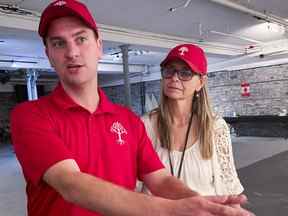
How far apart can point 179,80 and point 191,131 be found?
0.92 feet

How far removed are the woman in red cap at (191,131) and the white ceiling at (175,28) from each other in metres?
3.50

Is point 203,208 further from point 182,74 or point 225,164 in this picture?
point 182,74

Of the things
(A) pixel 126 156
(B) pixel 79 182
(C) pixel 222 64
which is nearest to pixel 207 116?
(A) pixel 126 156

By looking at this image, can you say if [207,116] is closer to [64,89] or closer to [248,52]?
[64,89]

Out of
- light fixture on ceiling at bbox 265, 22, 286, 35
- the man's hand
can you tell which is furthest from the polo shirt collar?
light fixture on ceiling at bbox 265, 22, 286, 35

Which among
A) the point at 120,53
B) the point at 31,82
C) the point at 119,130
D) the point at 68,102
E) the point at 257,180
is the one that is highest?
the point at 120,53

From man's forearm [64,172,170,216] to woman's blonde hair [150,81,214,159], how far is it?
859 millimetres

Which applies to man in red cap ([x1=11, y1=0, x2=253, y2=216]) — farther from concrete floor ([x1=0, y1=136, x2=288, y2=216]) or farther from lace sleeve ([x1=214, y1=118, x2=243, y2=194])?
concrete floor ([x1=0, y1=136, x2=288, y2=216])

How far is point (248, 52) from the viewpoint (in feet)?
32.3

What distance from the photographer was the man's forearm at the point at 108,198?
69cm

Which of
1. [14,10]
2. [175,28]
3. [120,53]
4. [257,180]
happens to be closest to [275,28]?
[175,28]

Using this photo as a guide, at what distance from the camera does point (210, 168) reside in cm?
153

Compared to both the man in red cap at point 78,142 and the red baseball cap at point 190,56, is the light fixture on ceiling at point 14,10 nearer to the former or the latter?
the red baseball cap at point 190,56

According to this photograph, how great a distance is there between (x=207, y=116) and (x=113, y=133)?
740mm
